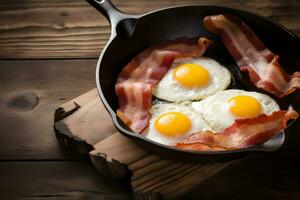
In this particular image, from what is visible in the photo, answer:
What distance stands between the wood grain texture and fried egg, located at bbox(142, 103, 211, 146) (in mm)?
505

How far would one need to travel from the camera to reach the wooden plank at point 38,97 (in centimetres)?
166

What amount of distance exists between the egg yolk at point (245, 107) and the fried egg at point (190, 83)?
0.12m

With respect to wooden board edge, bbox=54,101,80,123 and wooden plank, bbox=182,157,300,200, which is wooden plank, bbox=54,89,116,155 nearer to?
wooden board edge, bbox=54,101,80,123

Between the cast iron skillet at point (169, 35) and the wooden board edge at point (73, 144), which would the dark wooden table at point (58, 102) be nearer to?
the wooden board edge at point (73, 144)

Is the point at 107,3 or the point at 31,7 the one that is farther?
the point at 31,7

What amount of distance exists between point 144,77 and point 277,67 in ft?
1.37

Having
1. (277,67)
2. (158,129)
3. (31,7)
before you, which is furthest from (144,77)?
(31,7)

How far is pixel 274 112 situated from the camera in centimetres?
148

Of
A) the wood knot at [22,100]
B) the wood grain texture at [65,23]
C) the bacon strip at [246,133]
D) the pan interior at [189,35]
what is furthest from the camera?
the wood grain texture at [65,23]

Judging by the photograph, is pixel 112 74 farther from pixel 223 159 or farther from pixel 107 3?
pixel 223 159

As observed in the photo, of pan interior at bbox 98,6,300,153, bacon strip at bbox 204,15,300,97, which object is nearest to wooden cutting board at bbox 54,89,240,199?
pan interior at bbox 98,6,300,153

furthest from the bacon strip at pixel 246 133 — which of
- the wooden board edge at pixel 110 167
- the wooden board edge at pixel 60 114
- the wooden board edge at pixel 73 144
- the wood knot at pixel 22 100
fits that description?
the wood knot at pixel 22 100

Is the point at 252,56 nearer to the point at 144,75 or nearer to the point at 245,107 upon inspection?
the point at 245,107

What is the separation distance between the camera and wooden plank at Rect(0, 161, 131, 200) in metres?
1.54
